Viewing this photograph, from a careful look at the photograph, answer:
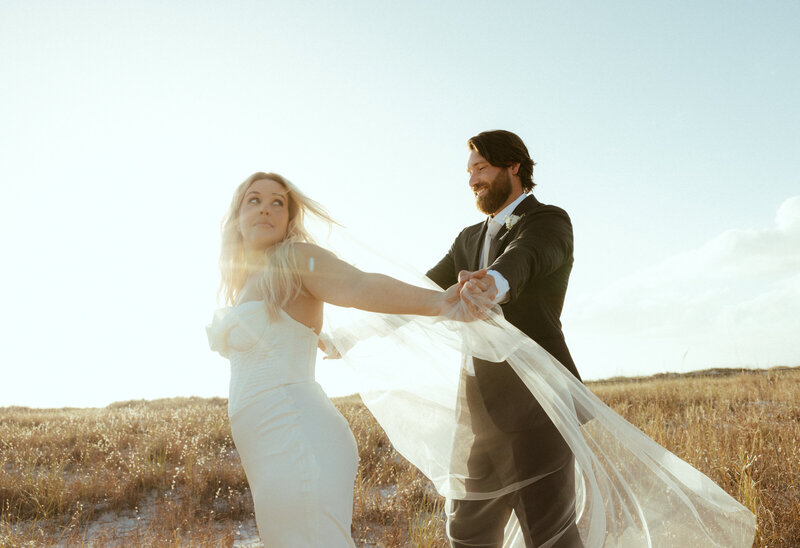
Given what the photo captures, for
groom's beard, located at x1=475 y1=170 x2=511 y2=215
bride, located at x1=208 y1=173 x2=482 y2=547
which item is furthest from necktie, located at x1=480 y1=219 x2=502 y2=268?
bride, located at x1=208 y1=173 x2=482 y2=547

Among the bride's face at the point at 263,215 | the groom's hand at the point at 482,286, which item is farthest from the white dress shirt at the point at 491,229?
the bride's face at the point at 263,215

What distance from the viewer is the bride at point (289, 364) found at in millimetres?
2268

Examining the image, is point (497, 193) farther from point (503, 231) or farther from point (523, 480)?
point (523, 480)

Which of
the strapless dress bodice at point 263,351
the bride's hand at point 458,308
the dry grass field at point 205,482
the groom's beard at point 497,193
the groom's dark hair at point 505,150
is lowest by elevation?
the dry grass field at point 205,482

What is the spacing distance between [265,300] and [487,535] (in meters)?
1.70

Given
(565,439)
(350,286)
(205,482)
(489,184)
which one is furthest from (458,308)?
(205,482)

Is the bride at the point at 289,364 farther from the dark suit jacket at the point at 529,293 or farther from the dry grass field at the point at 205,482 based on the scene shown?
the dry grass field at the point at 205,482

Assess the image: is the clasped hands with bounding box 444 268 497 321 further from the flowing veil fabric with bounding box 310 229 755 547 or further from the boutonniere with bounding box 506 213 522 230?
the boutonniere with bounding box 506 213 522 230

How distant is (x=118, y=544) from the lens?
442 centimetres

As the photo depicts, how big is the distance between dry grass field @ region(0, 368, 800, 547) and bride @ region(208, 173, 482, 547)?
2.18m

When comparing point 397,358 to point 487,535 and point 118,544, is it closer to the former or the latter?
point 487,535

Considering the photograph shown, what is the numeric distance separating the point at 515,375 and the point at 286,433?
3.89ft

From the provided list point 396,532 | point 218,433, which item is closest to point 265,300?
point 396,532

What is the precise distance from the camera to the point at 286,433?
237 centimetres
